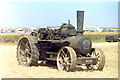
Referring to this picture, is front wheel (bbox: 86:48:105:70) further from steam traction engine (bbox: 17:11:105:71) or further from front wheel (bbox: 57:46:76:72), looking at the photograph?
front wheel (bbox: 57:46:76:72)

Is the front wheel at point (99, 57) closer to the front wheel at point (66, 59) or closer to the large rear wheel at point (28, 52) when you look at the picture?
the front wheel at point (66, 59)

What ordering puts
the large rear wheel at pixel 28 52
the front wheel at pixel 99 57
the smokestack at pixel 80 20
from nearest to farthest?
the front wheel at pixel 99 57, the smokestack at pixel 80 20, the large rear wheel at pixel 28 52

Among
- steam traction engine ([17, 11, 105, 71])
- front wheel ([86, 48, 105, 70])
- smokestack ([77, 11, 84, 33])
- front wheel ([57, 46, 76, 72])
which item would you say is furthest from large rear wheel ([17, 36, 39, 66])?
front wheel ([86, 48, 105, 70])

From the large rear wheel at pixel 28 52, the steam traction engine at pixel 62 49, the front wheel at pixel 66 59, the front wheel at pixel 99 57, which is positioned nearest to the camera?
the front wheel at pixel 66 59

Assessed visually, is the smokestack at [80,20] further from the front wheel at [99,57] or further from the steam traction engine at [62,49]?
the front wheel at [99,57]

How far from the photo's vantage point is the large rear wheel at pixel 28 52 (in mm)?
15312

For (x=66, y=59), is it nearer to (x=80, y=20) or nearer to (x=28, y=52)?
(x=80, y=20)

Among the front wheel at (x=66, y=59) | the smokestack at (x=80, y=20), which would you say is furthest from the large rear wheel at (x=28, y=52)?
the smokestack at (x=80, y=20)

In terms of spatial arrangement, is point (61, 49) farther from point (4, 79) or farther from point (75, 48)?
point (4, 79)

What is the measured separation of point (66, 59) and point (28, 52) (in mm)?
3100

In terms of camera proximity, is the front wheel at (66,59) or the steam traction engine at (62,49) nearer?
the front wheel at (66,59)

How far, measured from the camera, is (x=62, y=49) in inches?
550

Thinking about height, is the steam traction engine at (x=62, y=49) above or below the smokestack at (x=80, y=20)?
below

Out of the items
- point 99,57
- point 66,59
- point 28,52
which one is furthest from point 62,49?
point 28,52
